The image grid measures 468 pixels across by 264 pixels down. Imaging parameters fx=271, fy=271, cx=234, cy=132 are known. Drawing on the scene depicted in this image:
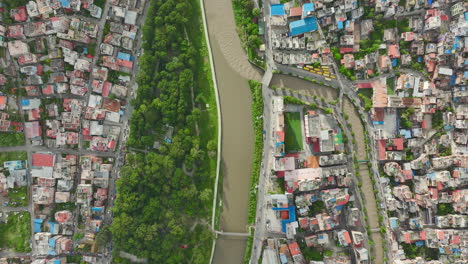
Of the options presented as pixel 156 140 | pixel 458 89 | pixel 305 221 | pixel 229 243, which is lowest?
pixel 229 243

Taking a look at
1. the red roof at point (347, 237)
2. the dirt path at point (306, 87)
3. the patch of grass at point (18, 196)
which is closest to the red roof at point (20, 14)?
the patch of grass at point (18, 196)

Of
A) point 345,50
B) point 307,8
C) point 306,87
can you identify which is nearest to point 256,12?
point 307,8

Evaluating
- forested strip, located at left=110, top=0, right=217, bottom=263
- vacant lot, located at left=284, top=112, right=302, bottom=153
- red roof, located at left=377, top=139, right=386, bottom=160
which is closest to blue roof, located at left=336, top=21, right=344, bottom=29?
vacant lot, located at left=284, top=112, right=302, bottom=153

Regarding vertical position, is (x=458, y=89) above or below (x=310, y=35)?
below

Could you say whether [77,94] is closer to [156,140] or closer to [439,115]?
[156,140]

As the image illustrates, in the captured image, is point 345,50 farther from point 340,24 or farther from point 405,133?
point 405,133

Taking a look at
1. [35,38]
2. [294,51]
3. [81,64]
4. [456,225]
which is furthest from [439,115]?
[35,38]

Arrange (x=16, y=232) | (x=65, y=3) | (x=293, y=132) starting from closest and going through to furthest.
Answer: (x=65, y=3)
(x=16, y=232)
(x=293, y=132)

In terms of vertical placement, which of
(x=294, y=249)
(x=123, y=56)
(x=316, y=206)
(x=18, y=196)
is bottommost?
(x=294, y=249)
